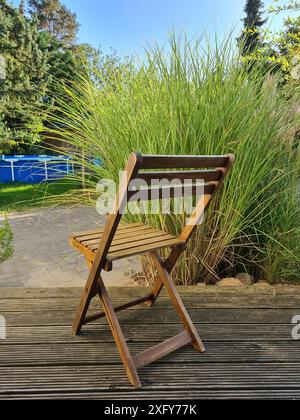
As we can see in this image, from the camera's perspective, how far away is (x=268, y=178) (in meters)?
2.13

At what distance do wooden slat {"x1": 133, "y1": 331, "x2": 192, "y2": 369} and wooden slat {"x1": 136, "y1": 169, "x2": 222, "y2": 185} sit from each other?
2.18ft

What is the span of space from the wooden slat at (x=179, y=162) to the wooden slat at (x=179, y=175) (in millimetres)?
29

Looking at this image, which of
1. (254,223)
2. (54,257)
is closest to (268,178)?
(254,223)

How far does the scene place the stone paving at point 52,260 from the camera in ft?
9.55

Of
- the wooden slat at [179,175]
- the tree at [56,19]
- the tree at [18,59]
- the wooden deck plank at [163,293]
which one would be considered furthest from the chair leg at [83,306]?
the tree at [56,19]

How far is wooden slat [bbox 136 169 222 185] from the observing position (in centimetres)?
106

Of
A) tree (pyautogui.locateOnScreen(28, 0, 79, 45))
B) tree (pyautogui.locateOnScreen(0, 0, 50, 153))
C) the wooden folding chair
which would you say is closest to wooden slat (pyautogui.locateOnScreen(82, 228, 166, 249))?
the wooden folding chair

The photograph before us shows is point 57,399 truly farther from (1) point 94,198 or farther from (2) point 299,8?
(2) point 299,8

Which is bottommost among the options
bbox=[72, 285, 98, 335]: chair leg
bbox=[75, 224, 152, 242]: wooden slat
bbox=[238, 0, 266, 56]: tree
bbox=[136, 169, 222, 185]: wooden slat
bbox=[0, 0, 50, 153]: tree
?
bbox=[72, 285, 98, 335]: chair leg

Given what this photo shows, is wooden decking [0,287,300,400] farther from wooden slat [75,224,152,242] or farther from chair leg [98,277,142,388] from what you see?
wooden slat [75,224,152,242]

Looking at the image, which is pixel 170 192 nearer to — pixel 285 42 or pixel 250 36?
pixel 250 36

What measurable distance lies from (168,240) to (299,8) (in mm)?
3132

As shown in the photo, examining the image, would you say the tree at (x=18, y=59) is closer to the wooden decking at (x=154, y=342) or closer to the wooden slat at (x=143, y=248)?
the wooden decking at (x=154, y=342)

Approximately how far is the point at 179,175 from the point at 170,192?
123 millimetres
